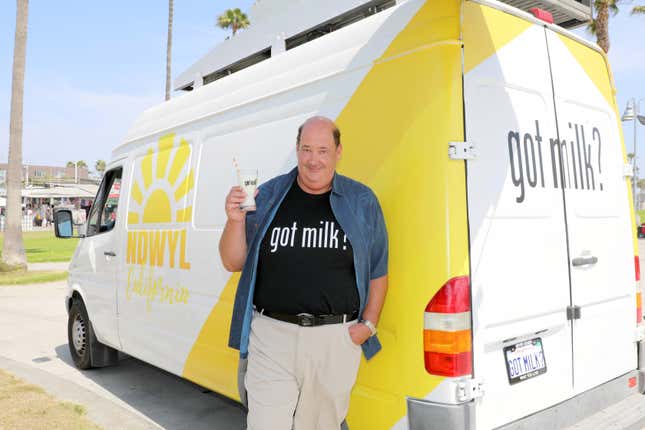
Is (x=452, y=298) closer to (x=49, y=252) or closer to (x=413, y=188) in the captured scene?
(x=413, y=188)

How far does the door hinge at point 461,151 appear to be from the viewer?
8.21ft

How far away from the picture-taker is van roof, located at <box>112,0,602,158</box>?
3.54 metres

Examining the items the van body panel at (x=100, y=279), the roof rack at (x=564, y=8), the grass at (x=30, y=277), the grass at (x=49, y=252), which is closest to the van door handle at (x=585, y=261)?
the roof rack at (x=564, y=8)

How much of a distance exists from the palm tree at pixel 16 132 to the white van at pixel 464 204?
11.7 metres

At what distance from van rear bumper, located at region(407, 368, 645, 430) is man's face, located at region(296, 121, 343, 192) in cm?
112

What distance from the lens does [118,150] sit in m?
5.45

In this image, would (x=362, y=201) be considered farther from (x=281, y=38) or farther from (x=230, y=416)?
(x=230, y=416)

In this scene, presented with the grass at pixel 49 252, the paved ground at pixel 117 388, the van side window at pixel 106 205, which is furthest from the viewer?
the grass at pixel 49 252

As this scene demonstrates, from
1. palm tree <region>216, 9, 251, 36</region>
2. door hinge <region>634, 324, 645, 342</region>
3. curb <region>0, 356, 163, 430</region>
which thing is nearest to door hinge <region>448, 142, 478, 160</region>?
door hinge <region>634, 324, 645, 342</region>

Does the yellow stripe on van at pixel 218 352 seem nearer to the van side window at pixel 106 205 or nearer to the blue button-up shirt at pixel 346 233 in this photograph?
the blue button-up shirt at pixel 346 233

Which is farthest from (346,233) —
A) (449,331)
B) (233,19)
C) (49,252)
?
(233,19)

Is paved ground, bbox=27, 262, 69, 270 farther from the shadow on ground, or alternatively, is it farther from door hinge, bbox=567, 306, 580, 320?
door hinge, bbox=567, 306, 580, 320

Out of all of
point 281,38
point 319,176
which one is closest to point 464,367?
point 319,176

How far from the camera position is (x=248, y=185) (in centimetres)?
249
